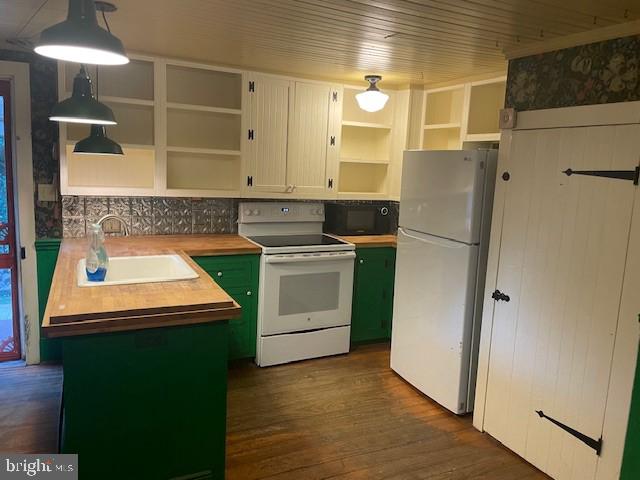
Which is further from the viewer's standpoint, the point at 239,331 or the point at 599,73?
the point at 239,331

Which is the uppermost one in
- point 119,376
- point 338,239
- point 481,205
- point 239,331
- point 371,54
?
point 371,54

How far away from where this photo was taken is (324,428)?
9.33 ft

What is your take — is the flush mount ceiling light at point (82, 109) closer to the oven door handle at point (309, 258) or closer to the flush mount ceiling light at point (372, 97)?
the oven door handle at point (309, 258)

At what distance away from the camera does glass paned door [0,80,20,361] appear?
3307 millimetres

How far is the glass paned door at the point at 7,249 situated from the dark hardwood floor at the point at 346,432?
1.66m

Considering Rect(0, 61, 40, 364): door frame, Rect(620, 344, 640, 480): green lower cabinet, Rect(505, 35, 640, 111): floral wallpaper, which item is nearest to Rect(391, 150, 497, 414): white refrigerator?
Rect(505, 35, 640, 111): floral wallpaper

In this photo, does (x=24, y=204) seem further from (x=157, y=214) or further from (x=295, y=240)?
(x=295, y=240)

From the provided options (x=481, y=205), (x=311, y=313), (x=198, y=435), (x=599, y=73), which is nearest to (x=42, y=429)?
(x=198, y=435)

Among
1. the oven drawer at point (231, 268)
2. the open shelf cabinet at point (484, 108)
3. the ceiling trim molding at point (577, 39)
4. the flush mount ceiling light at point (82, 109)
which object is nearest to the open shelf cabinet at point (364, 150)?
the open shelf cabinet at point (484, 108)

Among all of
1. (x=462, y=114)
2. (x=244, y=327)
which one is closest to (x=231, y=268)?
(x=244, y=327)

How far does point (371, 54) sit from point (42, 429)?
116 inches

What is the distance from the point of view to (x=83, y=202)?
3.53m

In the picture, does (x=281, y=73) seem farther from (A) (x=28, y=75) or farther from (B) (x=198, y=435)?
(B) (x=198, y=435)

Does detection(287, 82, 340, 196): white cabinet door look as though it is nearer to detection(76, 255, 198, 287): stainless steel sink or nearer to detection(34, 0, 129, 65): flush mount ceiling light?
detection(76, 255, 198, 287): stainless steel sink
